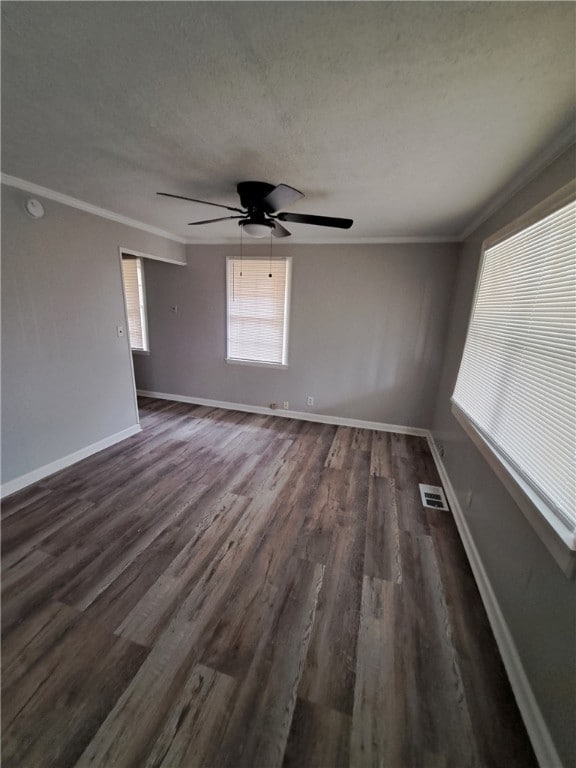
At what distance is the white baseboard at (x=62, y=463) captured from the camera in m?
2.36

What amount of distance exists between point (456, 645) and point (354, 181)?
288 centimetres

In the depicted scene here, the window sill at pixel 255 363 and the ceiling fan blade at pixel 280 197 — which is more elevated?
the ceiling fan blade at pixel 280 197

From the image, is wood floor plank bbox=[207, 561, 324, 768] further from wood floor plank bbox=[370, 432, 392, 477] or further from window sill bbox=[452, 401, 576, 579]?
wood floor plank bbox=[370, 432, 392, 477]

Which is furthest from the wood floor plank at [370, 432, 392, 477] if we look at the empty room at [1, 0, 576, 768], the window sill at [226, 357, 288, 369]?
the window sill at [226, 357, 288, 369]

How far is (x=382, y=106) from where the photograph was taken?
1.26 metres

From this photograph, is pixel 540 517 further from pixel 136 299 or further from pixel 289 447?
pixel 136 299

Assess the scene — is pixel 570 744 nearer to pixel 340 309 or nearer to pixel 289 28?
pixel 289 28

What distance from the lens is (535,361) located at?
1.45m

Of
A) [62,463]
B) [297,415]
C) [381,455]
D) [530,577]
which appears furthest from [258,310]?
[530,577]

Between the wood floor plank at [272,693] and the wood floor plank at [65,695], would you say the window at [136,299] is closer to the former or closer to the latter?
the wood floor plank at [65,695]

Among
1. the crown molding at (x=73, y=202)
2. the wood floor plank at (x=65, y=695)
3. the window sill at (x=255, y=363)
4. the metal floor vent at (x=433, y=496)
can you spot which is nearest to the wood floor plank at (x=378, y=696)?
the wood floor plank at (x=65, y=695)

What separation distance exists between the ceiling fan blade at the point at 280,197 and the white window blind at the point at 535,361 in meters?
1.40

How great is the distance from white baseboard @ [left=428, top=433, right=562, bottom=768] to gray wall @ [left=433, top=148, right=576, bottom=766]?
0.04 metres

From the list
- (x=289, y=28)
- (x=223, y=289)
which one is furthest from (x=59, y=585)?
(x=223, y=289)
